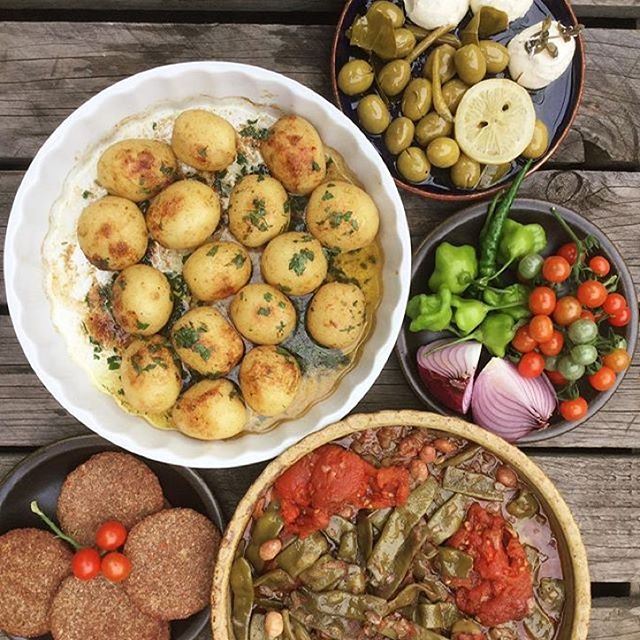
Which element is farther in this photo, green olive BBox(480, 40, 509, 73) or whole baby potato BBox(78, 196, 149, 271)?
green olive BBox(480, 40, 509, 73)

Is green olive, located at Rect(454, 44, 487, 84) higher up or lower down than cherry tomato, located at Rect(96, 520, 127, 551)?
higher up

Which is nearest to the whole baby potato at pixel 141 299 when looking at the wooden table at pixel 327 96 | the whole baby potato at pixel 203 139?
the whole baby potato at pixel 203 139

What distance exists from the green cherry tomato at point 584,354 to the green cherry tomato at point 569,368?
0.04 feet

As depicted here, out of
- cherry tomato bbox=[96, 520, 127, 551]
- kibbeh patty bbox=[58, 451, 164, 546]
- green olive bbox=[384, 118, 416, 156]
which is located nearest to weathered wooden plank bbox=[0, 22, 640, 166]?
green olive bbox=[384, 118, 416, 156]

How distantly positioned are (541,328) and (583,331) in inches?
3.6

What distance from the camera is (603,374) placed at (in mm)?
1715

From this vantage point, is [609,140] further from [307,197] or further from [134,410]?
[134,410]

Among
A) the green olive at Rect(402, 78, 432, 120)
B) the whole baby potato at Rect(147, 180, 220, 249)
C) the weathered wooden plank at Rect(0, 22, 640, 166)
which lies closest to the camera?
the whole baby potato at Rect(147, 180, 220, 249)

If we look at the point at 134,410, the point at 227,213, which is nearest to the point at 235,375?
the point at 134,410

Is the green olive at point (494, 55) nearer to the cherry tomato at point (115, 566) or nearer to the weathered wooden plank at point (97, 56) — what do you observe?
the weathered wooden plank at point (97, 56)

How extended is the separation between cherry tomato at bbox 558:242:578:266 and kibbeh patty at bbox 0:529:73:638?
1.37 m

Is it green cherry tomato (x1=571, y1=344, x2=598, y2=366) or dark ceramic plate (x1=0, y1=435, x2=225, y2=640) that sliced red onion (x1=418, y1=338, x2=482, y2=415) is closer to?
green cherry tomato (x1=571, y1=344, x2=598, y2=366)

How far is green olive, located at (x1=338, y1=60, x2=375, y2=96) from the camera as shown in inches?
66.6

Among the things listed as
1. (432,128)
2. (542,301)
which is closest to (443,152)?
(432,128)
